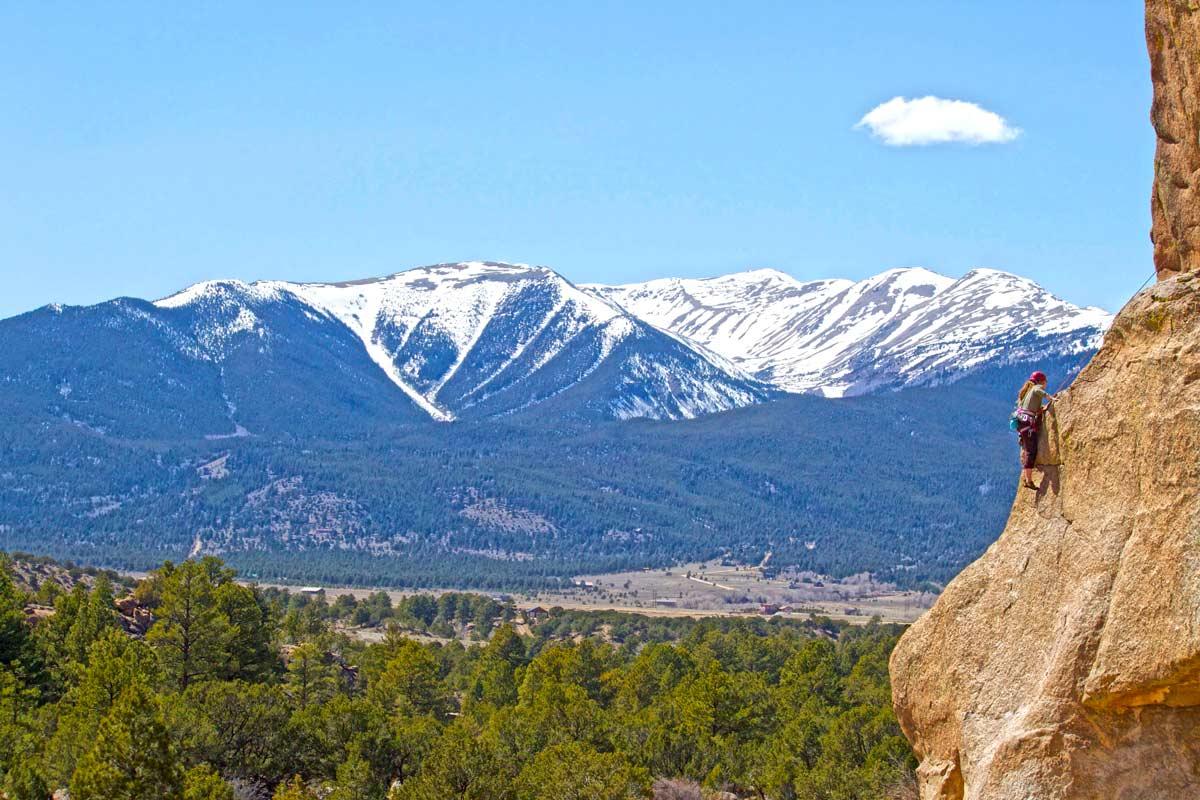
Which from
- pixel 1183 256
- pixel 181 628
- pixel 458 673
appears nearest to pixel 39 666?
pixel 181 628

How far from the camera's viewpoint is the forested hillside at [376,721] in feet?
171

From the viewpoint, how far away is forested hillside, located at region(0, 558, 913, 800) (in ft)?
171

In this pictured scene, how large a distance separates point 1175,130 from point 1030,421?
4665 millimetres

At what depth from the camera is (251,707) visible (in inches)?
2452

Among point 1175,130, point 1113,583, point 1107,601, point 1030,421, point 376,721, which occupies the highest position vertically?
point 1175,130

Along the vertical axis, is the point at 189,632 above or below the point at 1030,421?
below

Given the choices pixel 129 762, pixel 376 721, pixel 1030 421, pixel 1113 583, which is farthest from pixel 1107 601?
pixel 376 721

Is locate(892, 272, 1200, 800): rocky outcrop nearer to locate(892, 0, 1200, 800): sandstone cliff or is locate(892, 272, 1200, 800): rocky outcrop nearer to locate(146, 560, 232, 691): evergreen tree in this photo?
locate(892, 0, 1200, 800): sandstone cliff

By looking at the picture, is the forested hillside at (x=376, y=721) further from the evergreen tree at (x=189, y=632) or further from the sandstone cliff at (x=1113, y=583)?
the sandstone cliff at (x=1113, y=583)

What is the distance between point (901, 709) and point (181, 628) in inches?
2270

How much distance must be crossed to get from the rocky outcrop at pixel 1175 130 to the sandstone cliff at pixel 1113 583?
26mm

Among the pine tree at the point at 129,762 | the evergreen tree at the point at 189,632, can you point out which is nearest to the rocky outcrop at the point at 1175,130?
the pine tree at the point at 129,762

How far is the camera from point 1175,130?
69.2ft

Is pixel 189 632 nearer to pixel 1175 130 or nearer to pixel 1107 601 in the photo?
pixel 1107 601
